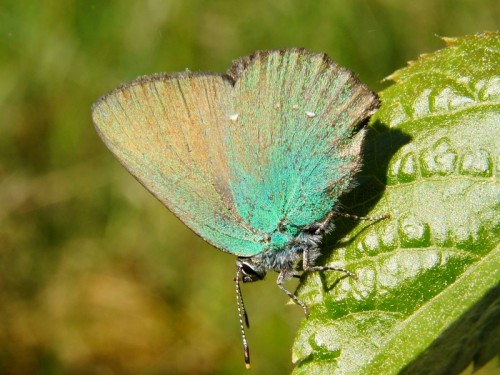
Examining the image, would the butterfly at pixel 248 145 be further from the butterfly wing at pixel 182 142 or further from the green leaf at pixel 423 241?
the green leaf at pixel 423 241

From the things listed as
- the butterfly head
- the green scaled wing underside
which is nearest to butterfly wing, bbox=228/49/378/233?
the green scaled wing underside

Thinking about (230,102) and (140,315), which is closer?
(230,102)

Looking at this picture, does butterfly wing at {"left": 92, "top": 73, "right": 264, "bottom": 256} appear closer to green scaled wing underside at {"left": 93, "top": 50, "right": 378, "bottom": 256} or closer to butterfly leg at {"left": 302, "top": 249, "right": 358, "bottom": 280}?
green scaled wing underside at {"left": 93, "top": 50, "right": 378, "bottom": 256}

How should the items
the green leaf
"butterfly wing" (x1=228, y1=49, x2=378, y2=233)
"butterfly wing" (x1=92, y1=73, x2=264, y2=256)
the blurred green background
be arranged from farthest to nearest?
the blurred green background → "butterfly wing" (x1=228, y1=49, x2=378, y2=233) → "butterfly wing" (x1=92, y1=73, x2=264, y2=256) → the green leaf

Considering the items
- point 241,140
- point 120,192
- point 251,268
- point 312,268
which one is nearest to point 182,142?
point 241,140

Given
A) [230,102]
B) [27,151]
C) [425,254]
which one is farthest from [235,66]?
[27,151]

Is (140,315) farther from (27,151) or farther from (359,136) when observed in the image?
(359,136)

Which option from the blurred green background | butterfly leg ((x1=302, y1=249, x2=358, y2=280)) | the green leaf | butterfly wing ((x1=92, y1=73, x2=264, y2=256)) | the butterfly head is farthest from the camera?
the blurred green background
